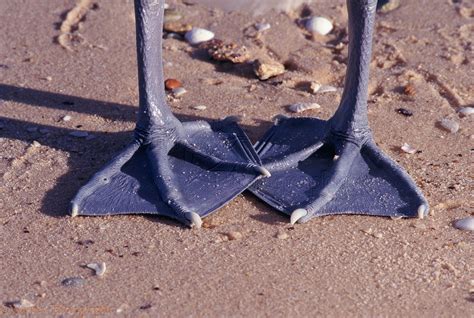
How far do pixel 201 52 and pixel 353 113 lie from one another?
1514 millimetres

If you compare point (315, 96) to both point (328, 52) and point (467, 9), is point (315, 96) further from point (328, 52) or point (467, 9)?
point (467, 9)

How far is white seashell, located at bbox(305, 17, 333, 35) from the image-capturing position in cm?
571

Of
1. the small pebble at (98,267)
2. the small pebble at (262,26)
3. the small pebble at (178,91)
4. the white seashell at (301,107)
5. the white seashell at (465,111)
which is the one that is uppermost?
the small pebble at (98,267)

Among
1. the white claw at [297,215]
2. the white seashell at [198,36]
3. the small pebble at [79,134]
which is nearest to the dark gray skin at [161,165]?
the white claw at [297,215]

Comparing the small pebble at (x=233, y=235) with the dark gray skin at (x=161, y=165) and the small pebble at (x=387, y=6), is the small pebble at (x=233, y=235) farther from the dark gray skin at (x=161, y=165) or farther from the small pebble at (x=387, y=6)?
the small pebble at (x=387, y=6)

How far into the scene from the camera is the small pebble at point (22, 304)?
322cm

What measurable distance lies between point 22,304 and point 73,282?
0.70ft

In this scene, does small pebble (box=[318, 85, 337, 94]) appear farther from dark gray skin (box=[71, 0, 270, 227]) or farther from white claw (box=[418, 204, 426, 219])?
white claw (box=[418, 204, 426, 219])

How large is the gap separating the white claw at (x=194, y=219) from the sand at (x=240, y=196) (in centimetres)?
5

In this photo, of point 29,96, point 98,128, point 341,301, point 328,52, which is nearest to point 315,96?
point 328,52

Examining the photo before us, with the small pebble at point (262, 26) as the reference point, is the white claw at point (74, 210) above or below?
above

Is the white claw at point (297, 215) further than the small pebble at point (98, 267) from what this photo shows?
Yes

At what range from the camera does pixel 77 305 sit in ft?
10.6

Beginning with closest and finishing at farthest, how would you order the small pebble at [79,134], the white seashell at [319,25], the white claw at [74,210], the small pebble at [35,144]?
the white claw at [74,210], the small pebble at [35,144], the small pebble at [79,134], the white seashell at [319,25]
